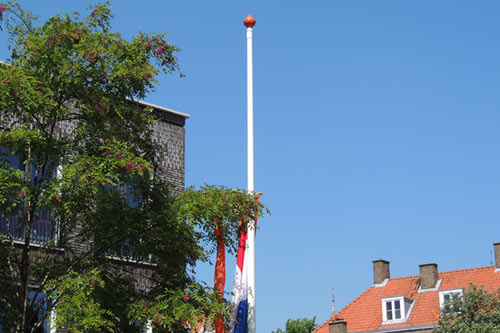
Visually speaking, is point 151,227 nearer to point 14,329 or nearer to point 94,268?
point 94,268

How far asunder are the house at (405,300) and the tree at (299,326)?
954 cm

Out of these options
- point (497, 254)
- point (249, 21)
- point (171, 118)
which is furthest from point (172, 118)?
point (497, 254)

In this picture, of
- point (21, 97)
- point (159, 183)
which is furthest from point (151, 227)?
point (21, 97)

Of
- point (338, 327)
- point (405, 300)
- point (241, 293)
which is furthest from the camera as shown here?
point (338, 327)

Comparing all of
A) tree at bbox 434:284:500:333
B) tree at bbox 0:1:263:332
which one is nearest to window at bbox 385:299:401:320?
tree at bbox 434:284:500:333

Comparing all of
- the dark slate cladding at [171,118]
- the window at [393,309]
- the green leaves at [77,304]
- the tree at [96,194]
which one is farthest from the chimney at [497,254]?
the green leaves at [77,304]

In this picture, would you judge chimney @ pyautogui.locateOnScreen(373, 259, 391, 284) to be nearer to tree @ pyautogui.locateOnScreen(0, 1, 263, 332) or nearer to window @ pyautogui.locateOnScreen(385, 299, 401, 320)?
window @ pyautogui.locateOnScreen(385, 299, 401, 320)

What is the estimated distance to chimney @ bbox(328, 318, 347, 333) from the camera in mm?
52156

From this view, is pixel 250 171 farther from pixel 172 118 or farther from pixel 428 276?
pixel 428 276

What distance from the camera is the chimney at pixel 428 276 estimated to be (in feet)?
169

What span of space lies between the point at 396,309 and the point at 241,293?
3487cm

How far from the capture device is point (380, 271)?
2169 inches

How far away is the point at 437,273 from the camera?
172ft

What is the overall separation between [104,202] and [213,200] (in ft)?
6.45
